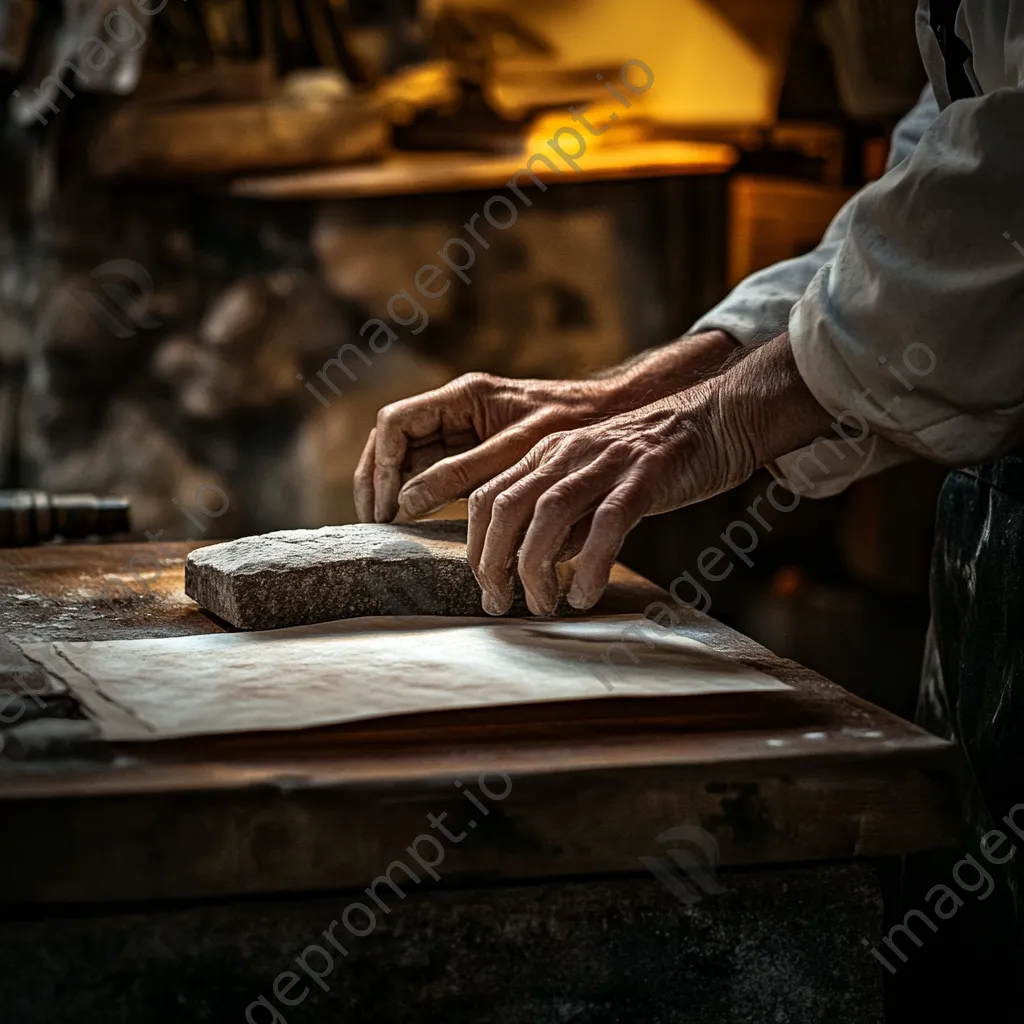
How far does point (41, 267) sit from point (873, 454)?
9.73 feet

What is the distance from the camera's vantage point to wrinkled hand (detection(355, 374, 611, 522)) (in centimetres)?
143

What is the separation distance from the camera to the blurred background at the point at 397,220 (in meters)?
2.95

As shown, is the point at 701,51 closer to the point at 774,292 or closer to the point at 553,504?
the point at 774,292

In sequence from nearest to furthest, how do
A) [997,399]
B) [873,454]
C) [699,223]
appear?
[997,399] → [873,454] → [699,223]

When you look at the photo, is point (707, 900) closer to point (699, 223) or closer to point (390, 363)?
point (699, 223)

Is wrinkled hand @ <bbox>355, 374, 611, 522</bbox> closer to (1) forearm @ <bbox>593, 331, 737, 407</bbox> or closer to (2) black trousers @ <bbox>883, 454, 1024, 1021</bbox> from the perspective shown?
(1) forearm @ <bbox>593, 331, 737, 407</bbox>

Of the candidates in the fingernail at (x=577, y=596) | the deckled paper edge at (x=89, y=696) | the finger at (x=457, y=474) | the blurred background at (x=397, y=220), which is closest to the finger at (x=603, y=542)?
the fingernail at (x=577, y=596)

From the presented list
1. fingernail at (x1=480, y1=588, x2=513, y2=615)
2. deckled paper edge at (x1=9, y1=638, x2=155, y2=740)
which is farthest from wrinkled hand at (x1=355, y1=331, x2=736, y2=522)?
deckled paper edge at (x1=9, y1=638, x2=155, y2=740)

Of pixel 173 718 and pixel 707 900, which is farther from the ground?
pixel 173 718

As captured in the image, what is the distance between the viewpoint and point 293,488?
350cm

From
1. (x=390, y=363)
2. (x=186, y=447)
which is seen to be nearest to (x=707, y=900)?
(x=390, y=363)

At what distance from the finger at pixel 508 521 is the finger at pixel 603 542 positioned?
52 millimetres

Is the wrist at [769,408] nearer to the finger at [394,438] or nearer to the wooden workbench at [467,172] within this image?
the finger at [394,438]

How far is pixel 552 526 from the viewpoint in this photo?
1.07 m
